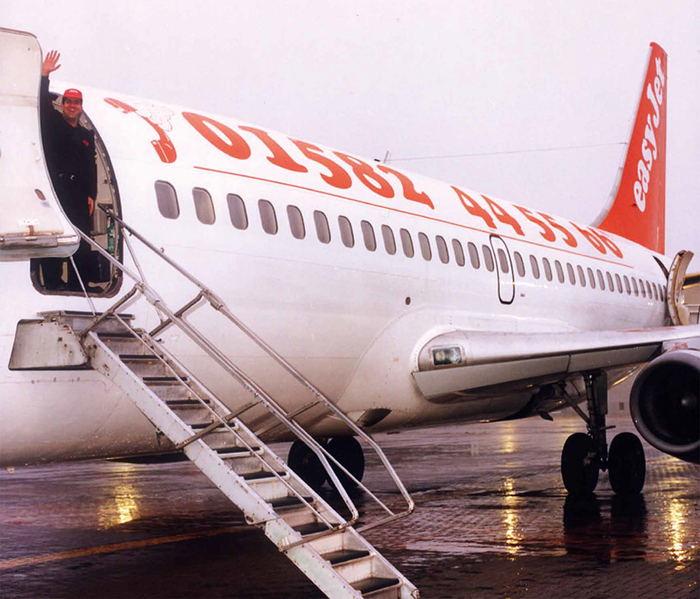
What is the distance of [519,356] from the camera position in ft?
38.0

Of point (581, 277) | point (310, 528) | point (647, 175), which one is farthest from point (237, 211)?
point (647, 175)

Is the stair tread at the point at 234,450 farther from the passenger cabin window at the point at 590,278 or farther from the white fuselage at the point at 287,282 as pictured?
the passenger cabin window at the point at 590,278

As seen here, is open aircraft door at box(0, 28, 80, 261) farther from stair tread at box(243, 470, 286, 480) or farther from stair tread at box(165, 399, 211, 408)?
stair tread at box(243, 470, 286, 480)

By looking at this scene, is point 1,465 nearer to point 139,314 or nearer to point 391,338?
point 139,314

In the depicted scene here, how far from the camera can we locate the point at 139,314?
7980 millimetres

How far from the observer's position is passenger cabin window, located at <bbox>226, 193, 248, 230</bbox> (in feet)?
30.6

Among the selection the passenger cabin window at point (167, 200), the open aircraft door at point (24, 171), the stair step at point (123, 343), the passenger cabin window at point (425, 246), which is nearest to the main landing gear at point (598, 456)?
the passenger cabin window at point (425, 246)

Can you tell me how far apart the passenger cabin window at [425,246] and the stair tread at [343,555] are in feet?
19.1

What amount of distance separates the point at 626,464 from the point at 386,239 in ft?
18.2

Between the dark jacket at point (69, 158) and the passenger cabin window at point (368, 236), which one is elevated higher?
the dark jacket at point (69, 158)

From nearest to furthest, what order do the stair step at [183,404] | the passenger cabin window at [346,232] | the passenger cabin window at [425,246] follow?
the stair step at [183,404]
the passenger cabin window at [346,232]
the passenger cabin window at [425,246]

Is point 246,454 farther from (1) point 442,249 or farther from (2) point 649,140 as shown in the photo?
(2) point 649,140

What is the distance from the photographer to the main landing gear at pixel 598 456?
46.2 ft

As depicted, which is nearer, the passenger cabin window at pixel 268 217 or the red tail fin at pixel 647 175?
the passenger cabin window at pixel 268 217
